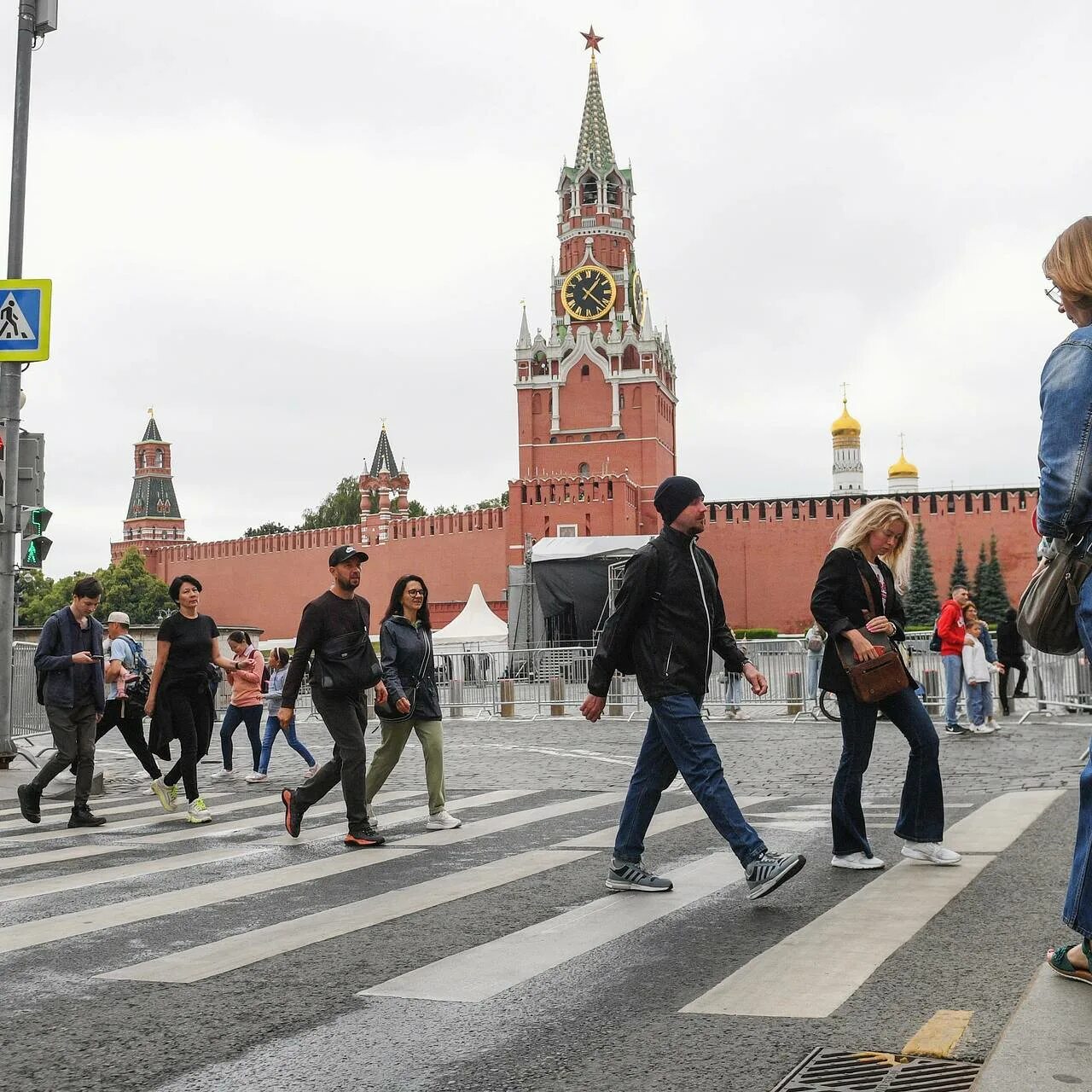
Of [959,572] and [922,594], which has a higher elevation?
[959,572]

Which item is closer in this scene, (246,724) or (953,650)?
(246,724)

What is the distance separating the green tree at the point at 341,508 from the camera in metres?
91.9

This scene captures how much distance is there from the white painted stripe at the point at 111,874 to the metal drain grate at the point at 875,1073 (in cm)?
374

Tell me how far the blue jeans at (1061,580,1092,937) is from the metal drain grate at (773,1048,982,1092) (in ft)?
1.99

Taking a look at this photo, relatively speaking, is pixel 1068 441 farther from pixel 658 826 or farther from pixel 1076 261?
pixel 658 826

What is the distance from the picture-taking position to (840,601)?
5.73m

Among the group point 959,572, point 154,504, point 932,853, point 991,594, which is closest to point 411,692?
point 932,853

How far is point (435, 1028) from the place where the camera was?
335 centimetres

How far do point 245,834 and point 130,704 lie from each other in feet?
10.3

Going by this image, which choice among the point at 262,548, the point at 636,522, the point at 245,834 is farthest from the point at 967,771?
the point at 262,548

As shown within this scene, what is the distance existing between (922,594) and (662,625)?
51.5 metres

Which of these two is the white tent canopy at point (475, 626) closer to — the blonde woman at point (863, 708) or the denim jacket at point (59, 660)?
the denim jacket at point (59, 660)

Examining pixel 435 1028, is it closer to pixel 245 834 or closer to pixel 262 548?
pixel 245 834

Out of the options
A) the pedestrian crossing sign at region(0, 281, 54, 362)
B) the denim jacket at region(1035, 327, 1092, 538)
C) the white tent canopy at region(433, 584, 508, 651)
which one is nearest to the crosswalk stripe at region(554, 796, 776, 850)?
the denim jacket at region(1035, 327, 1092, 538)
